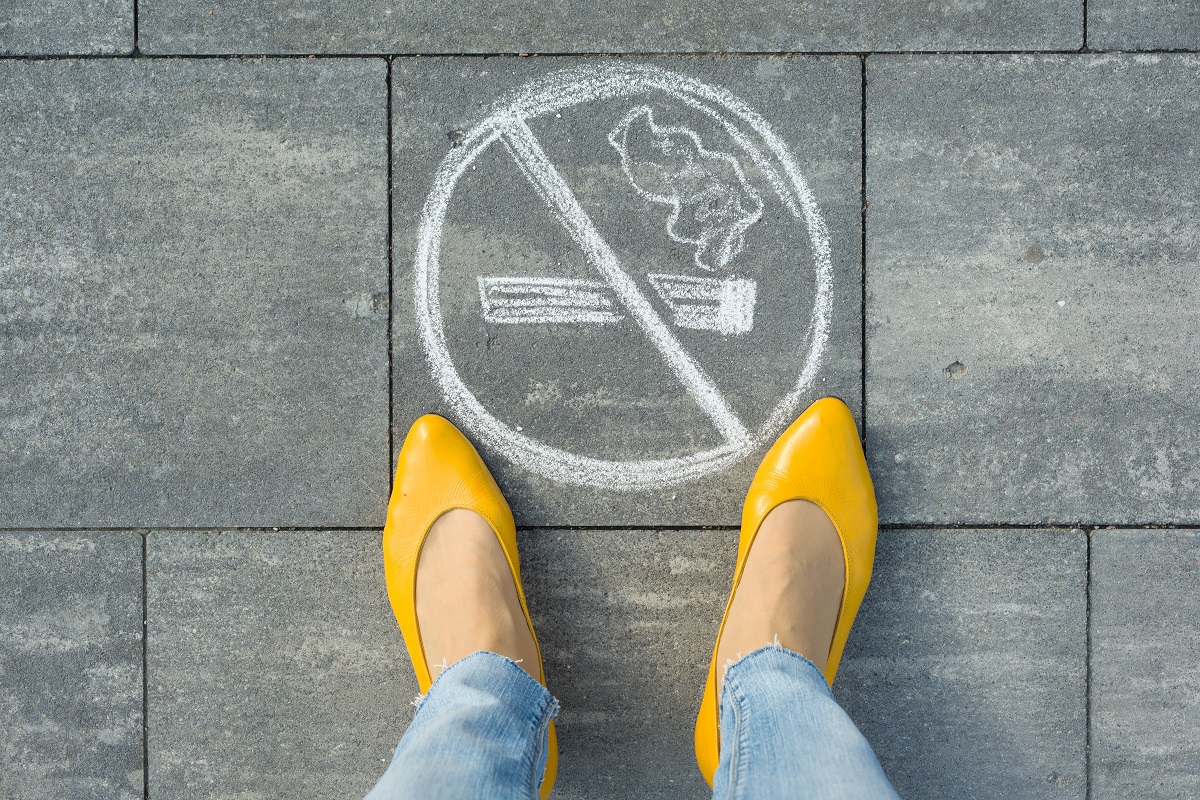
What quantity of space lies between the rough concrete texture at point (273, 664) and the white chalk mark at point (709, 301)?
3.60ft

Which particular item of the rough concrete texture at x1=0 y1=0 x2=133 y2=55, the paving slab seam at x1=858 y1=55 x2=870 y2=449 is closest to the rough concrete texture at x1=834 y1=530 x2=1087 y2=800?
the paving slab seam at x1=858 y1=55 x2=870 y2=449

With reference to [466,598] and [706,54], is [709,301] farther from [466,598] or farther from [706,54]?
[466,598]

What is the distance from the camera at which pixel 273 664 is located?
2191 millimetres

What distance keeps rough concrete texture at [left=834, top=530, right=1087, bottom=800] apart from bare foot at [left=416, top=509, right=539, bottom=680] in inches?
38.7

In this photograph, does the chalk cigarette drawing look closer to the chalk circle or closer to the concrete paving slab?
the concrete paving slab

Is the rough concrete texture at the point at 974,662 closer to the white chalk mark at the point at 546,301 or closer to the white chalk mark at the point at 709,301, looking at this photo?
the white chalk mark at the point at 709,301

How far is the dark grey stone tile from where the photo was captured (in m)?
2.18

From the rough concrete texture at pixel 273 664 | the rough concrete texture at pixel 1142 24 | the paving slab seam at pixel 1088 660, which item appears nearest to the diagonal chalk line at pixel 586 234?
the rough concrete texture at pixel 273 664

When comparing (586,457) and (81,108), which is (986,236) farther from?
(81,108)

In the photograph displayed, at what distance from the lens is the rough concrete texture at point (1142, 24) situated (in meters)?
2.14

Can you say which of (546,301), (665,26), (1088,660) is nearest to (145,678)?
(546,301)

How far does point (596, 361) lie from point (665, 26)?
0.98 m

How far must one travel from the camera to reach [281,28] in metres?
2.15

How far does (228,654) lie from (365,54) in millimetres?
1784
